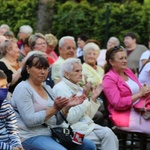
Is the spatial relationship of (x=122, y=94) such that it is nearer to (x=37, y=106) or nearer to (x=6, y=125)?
(x=37, y=106)

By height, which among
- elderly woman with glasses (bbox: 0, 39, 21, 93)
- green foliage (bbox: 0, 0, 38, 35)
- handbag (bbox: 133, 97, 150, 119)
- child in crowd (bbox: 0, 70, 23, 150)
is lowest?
handbag (bbox: 133, 97, 150, 119)

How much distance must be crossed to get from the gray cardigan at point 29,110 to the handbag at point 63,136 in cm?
8

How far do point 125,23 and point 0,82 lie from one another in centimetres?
1296

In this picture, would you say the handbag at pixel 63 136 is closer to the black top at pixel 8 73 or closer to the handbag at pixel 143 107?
the black top at pixel 8 73

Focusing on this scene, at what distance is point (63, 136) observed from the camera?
7.62 metres

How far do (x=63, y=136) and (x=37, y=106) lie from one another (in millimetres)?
472

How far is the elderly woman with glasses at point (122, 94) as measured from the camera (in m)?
8.96

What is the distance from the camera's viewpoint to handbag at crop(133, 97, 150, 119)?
29.7 ft

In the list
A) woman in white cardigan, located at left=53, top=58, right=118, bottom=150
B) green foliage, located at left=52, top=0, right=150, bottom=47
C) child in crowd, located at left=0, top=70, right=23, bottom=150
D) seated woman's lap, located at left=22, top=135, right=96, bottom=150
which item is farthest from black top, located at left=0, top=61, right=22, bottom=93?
green foliage, located at left=52, top=0, right=150, bottom=47

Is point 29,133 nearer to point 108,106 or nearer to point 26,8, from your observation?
point 108,106

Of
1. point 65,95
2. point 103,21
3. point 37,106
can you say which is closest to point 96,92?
point 65,95

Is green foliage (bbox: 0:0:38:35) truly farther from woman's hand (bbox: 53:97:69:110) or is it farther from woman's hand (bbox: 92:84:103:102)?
woman's hand (bbox: 53:97:69:110)

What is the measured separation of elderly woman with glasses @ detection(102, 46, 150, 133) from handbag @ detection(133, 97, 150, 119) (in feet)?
0.16

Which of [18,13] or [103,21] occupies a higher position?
[18,13]
